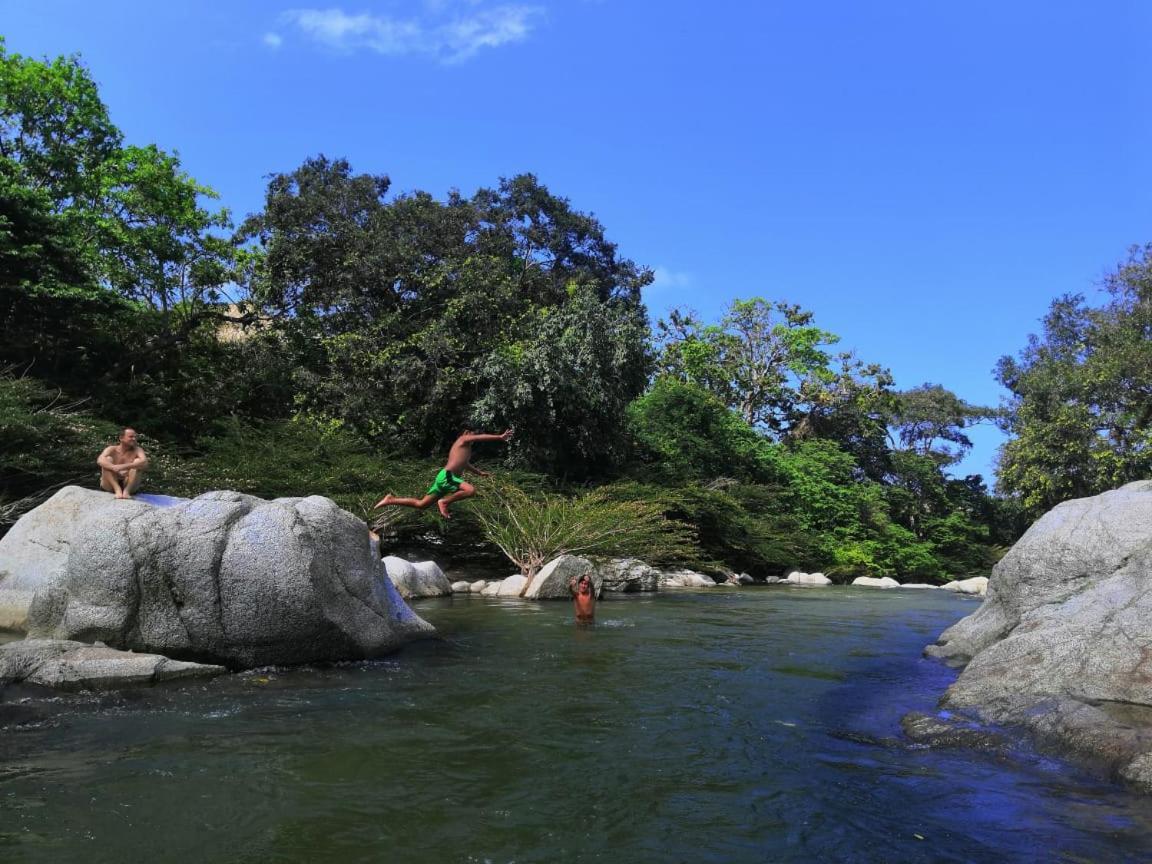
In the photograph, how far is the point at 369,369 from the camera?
76.6 ft

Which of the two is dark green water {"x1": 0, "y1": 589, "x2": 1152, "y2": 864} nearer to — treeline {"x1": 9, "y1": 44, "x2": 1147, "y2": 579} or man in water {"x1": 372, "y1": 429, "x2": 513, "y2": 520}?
man in water {"x1": 372, "y1": 429, "x2": 513, "y2": 520}

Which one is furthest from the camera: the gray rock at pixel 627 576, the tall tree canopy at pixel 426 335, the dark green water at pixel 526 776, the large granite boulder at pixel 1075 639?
the tall tree canopy at pixel 426 335

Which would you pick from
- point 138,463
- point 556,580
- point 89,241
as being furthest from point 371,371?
point 138,463

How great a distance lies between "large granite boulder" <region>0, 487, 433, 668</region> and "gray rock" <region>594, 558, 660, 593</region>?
10.9m

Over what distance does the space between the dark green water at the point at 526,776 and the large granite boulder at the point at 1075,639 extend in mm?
425

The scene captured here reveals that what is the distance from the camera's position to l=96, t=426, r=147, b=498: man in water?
33.5 feet

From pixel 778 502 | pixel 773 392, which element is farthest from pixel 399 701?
pixel 773 392

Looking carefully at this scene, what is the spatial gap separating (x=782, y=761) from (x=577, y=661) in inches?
144

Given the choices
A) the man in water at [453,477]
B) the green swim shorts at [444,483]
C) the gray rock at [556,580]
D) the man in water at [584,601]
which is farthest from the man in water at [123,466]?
the gray rock at [556,580]

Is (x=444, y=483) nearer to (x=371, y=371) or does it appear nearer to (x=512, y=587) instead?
(x=512, y=587)

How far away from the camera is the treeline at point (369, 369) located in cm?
1831

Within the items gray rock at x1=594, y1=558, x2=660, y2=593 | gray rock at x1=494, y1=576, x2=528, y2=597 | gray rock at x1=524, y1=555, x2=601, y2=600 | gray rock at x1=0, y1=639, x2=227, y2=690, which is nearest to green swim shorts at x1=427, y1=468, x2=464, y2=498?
gray rock at x1=0, y1=639, x2=227, y2=690

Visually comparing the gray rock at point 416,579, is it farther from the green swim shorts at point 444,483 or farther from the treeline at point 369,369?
the green swim shorts at point 444,483

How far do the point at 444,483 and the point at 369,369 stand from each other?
14030 millimetres
